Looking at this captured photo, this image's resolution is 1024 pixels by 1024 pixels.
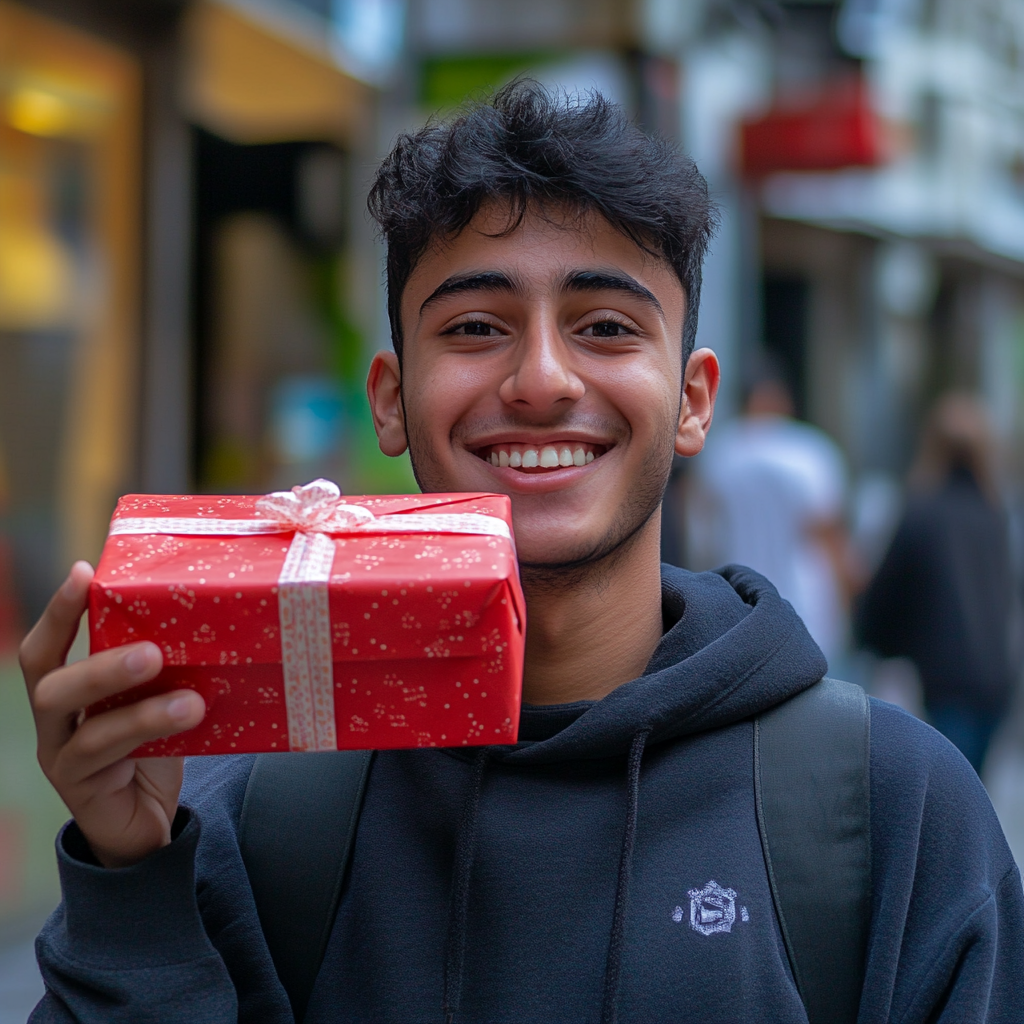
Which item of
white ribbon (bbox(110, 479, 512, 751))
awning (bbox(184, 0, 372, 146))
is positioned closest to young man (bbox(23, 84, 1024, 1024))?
white ribbon (bbox(110, 479, 512, 751))

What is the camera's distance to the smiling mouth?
5.42 feet

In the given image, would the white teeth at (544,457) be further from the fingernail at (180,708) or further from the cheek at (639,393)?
the fingernail at (180,708)

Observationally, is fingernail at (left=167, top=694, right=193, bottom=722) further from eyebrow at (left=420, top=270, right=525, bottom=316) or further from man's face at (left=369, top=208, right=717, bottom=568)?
eyebrow at (left=420, top=270, right=525, bottom=316)

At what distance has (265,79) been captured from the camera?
7199mm

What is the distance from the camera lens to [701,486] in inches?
328

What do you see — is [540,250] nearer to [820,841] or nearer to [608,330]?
[608,330]

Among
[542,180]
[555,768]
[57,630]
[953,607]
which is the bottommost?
[953,607]

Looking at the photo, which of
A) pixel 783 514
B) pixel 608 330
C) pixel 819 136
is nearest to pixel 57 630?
pixel 608 330

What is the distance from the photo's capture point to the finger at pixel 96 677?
4.26 feet

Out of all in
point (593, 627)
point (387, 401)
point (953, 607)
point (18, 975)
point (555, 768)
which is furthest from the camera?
point (953, 607)

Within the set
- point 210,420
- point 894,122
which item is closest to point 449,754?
point 210,420

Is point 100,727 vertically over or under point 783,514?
over

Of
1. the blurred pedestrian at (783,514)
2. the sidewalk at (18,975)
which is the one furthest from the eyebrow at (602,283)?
the blurred pedestrian at (783,514)

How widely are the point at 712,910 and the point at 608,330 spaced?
2.37 feet
